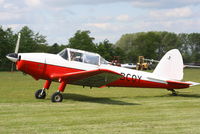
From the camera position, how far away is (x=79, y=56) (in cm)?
1227

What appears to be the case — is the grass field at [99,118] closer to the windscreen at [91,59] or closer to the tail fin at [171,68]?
the windscreen at [91,59]

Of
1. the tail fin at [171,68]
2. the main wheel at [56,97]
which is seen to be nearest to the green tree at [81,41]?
the tail fin at [171,68]

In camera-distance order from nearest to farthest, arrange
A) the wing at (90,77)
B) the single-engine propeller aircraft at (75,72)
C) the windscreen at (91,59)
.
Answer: the wing at (90,77)
the single-engine propeller aircraft at (75,72)
the windscreen at (91,59)

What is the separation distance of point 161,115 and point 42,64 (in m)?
4.99

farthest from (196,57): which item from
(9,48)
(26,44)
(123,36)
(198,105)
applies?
(198,105)

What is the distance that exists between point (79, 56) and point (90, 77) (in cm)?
115

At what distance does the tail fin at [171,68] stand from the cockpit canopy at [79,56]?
9.26 feet

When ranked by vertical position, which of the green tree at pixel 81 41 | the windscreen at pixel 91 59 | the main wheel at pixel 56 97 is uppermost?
the green tree at pixel 81 41

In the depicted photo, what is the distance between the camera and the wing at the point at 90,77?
1096 cm

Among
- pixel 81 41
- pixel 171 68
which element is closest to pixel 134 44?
pixel 81 41

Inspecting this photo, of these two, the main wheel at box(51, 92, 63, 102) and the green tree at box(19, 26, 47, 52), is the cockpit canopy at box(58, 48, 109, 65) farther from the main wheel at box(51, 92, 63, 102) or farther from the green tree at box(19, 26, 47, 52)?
the green tree at box(19, 26, 47, 52)

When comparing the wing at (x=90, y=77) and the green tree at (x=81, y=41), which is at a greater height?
the green tree at (x=81, y=41)

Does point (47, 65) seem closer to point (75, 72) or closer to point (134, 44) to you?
point (75, 72)

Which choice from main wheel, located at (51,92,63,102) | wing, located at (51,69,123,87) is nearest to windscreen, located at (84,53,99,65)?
wing, located at (51,69,123,87)
